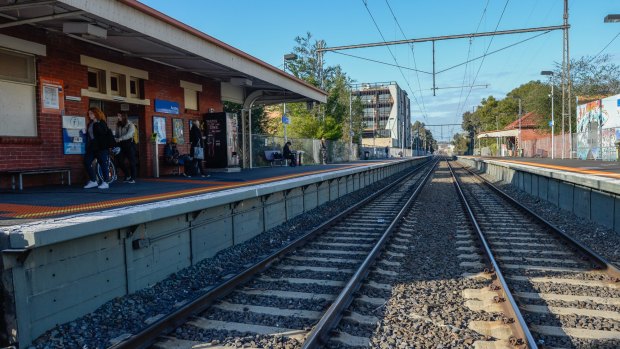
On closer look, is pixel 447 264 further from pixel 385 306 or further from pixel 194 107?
pixel 194 107

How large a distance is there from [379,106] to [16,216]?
111745 mm

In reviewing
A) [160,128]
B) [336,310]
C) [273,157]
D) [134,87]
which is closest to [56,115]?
[134,87]

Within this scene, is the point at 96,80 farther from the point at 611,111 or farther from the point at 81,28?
the point at 611,111

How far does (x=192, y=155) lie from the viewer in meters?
13.4

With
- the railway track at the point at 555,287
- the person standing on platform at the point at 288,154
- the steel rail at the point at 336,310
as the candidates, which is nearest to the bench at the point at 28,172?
the steel rail at the point at 336,310

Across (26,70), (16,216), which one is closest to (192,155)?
(26,70)

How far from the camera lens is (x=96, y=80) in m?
11.3

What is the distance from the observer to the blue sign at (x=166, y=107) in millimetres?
13241

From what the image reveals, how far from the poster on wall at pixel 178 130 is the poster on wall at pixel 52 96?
4.25m

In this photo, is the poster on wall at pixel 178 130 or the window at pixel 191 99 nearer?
the poster on wall at pixel 178 130

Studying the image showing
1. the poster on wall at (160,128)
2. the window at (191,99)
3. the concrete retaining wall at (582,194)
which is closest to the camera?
the concrete retaining wall at (582,194)

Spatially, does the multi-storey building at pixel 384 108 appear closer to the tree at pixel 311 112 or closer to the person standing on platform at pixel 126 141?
the tree at pixel 311 112

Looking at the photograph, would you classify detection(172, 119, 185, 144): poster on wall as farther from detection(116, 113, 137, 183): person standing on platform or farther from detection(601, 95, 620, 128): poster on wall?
detection(601, 95, 620, 128): poster on wall

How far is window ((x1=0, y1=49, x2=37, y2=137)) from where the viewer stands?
8742mm
